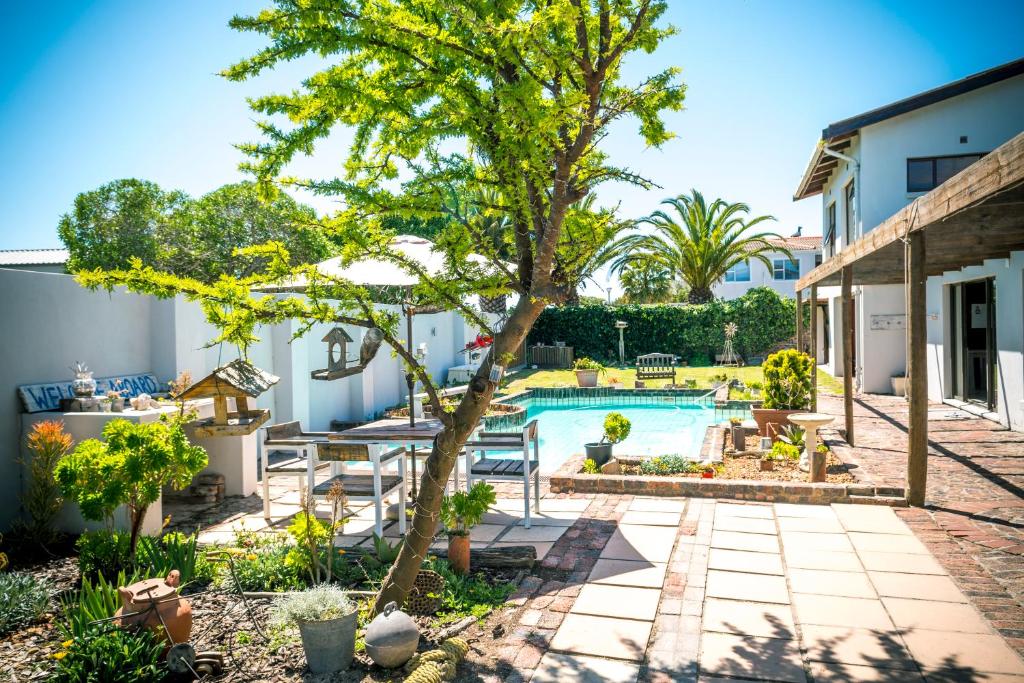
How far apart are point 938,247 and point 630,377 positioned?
42.1 feet

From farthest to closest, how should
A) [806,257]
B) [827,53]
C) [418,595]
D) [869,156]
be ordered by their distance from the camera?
[806,257], [869,156], [827,53], [418,595]

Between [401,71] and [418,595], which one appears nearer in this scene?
[401,71]

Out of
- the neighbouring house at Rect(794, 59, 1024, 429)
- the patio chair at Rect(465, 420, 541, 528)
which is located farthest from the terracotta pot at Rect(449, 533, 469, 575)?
the neighbouring house at Rect(794, 59, 1024, 429)

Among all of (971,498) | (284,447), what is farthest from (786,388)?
(284,447)

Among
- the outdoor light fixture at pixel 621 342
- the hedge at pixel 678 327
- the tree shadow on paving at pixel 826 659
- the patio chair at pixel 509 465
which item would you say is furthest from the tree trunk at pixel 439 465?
the hedge at pixel 678 327

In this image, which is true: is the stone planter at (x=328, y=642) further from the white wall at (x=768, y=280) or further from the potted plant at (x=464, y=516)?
the white wall at (x=768, y=280)

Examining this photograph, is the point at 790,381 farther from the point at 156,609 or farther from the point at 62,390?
the point at 62,390

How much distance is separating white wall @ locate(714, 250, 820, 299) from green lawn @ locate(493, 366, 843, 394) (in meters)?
12.4

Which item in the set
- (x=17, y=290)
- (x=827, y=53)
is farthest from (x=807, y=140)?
(x=17, y=290)

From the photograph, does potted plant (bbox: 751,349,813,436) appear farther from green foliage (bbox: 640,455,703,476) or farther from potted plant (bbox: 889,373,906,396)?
potted plant (bbox: 889,373,906,396)

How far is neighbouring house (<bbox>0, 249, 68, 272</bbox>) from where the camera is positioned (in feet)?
96.2

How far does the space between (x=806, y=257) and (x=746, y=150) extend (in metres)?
21.3

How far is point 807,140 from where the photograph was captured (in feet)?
52.5

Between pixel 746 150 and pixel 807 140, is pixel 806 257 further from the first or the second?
pixel 746 150
